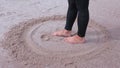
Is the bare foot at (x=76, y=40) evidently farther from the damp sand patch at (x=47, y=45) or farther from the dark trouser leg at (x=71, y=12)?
the dark trouser leg at (x=71, y=12)

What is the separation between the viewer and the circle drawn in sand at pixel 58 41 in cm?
229

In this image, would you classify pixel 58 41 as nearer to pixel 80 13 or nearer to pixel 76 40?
pixel 76 40

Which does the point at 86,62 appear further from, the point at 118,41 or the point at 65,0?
the point at 65,0

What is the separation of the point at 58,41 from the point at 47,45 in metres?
0.13

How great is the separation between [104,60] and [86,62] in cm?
17

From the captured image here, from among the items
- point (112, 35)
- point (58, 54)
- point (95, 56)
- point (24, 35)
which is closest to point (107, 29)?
point (112, 35)

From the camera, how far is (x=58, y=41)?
2453mm

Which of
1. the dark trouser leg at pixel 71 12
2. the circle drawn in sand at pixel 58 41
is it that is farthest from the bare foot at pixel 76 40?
the dark trouser leg at pixel 71 12

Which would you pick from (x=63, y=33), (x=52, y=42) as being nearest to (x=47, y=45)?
(x=52, y=42)

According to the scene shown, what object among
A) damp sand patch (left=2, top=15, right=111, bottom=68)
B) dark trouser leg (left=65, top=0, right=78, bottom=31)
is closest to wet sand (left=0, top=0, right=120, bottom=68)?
damp sand patch (left=2, top=15, right=111, bottom=68)

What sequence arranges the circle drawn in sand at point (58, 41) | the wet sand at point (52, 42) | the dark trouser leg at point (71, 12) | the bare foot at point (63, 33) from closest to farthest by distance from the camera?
the wet sand at point (52, 42), the circle drawn in sand at point (58, 41), the dark trouser leg at point (71, 12), the bare foot at point (63, 33)

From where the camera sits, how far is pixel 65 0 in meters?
3.49

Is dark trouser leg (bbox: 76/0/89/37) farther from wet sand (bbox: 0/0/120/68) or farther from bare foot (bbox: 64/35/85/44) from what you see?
wet sand (bbox: 0/0/120/68)

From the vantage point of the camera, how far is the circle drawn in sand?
2.29 m
